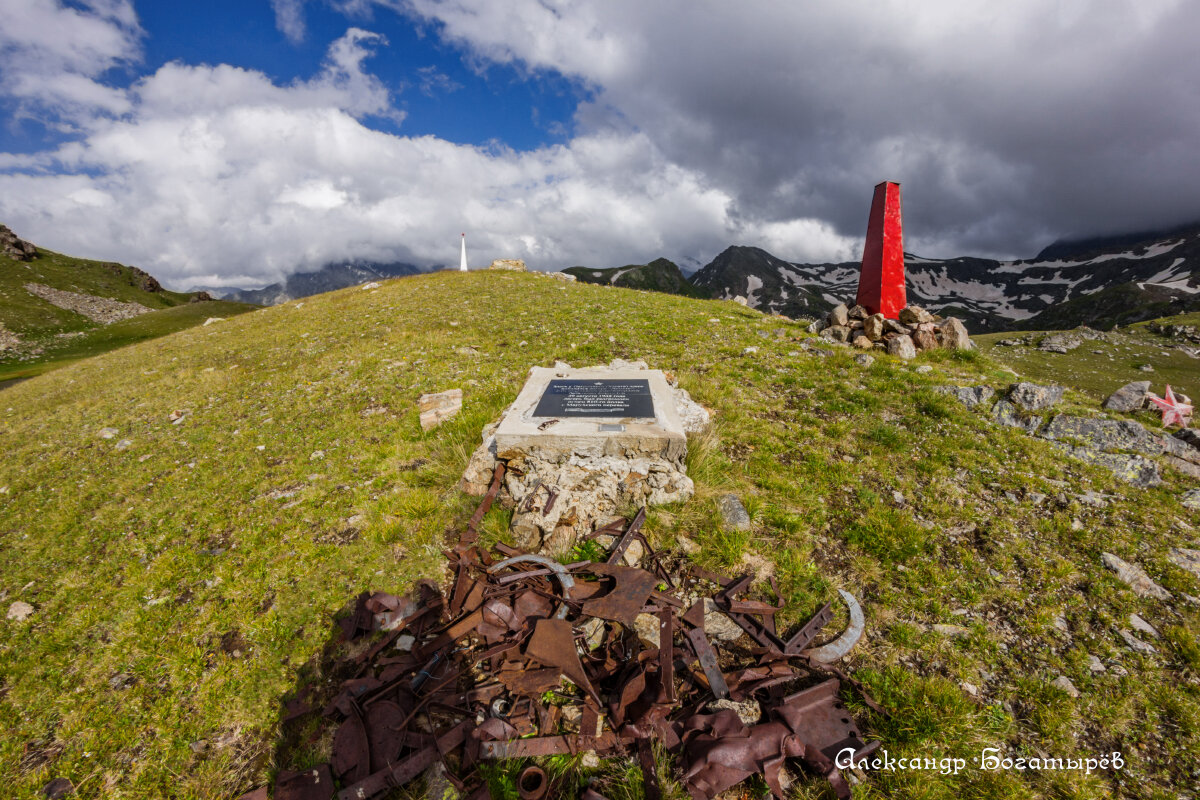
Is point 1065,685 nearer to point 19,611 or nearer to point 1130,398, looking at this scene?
point 1130,398

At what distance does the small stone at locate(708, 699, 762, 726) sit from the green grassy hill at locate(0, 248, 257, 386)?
51.8m

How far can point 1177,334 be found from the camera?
31312 millimetres

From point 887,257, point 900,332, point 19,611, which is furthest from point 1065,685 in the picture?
point 887,257

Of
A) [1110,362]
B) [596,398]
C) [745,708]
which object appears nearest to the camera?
[745,708]

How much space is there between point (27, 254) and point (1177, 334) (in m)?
188

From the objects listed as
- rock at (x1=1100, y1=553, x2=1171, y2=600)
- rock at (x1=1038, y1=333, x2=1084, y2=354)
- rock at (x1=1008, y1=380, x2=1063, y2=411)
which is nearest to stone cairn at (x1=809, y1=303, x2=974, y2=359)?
rock at (x1=1008, y1=380, x2=1063, y2=411)

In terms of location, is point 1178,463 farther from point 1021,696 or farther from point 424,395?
point 424,395

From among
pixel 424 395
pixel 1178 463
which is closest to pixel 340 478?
pixel 424 395

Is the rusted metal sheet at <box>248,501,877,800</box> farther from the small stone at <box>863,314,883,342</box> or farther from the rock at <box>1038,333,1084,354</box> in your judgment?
the rock at <box>1038,333,1084,354</box>

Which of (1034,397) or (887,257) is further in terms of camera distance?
(887,257)

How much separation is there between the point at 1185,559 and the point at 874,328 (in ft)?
30.7

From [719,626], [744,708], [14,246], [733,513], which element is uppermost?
[14,246]

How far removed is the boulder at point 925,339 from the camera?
12.8 m

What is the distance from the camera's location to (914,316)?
1352 cm
